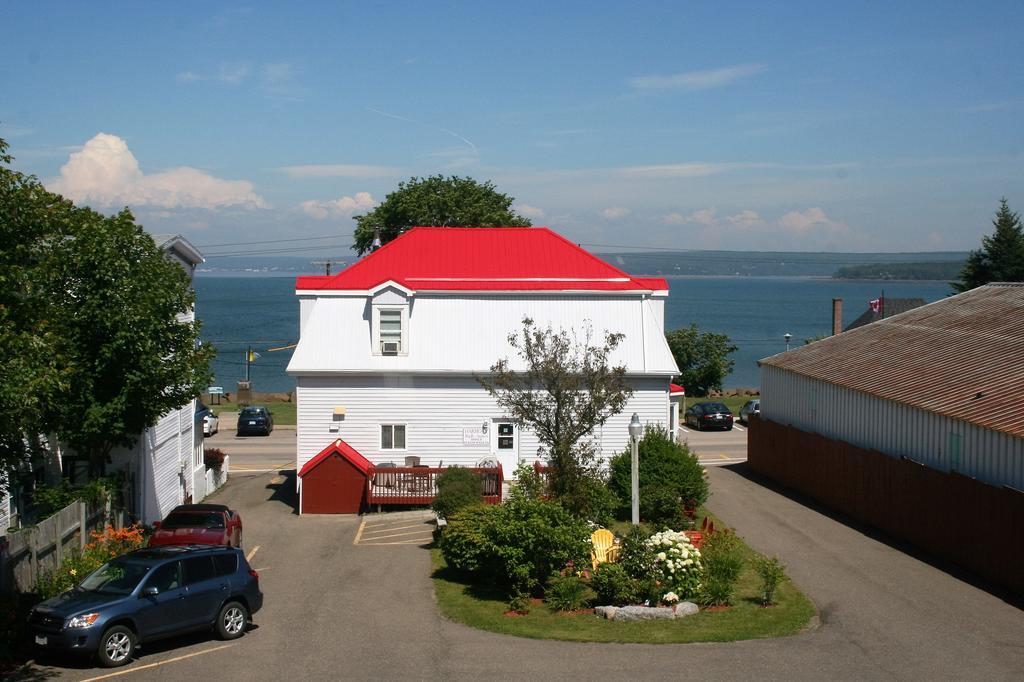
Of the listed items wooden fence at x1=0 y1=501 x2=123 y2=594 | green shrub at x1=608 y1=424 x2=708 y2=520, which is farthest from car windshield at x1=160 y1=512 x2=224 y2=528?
green shrub at x1=608 y1=424 x2=708 y2=520

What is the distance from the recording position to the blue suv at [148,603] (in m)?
15.7

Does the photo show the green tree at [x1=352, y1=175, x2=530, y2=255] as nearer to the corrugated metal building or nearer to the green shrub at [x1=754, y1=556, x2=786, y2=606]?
the corrugated metal building

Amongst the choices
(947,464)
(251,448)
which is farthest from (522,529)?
(251,448)

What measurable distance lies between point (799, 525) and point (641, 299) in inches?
409

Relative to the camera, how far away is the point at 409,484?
103 ft

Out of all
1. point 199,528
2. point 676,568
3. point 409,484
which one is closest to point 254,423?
point 409,484

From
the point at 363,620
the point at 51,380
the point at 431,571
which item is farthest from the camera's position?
the point at 431,571

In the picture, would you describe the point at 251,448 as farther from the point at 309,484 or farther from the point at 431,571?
the point at 431,571

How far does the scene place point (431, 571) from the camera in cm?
2341

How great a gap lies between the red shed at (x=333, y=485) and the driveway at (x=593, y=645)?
20.5ft

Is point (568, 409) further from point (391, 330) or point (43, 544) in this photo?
point (43, 544)

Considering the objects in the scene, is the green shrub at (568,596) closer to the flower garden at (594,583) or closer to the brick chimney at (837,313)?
the flower garden at (594,583)

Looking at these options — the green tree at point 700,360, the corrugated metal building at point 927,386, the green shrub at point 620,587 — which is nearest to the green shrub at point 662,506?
the green shrub at point 620,587

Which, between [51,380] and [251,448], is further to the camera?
[251,448]
